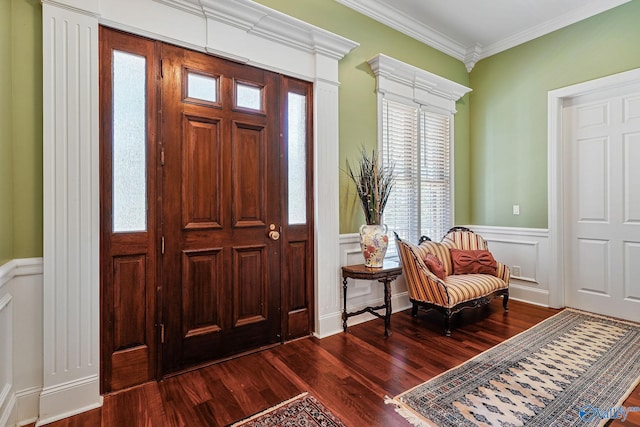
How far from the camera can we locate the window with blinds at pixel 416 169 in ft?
11.5

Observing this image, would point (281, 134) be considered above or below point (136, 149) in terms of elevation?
above

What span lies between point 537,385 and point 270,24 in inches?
130

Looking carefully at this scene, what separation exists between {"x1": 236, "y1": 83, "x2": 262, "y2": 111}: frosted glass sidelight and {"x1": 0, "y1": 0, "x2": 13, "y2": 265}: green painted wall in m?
1.33

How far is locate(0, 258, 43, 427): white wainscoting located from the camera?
171 cm

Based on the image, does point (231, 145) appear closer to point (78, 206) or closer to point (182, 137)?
point (182, 137)

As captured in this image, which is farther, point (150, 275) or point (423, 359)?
point (423, 359)

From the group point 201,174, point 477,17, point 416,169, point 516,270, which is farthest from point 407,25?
point 516,270

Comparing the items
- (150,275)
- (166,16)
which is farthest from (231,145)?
(150,275)

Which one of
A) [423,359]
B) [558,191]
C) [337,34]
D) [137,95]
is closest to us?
[137,95]

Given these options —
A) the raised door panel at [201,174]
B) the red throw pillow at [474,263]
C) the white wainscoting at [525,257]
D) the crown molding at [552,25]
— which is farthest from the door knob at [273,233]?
the crown molding at [552,25]

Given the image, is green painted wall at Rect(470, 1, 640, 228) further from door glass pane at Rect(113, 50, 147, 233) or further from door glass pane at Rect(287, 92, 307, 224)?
door glass pane at Rect(113, 50, 147, 233)

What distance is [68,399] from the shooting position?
72.8 inches

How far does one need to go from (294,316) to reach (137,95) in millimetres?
2124

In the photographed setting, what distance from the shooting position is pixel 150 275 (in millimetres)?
2162
